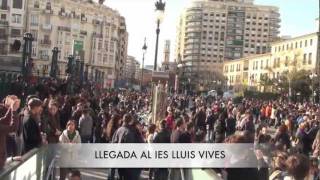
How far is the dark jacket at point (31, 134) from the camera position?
725cm

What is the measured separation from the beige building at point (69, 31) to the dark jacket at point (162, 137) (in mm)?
24949

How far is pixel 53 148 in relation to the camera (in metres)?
7.95

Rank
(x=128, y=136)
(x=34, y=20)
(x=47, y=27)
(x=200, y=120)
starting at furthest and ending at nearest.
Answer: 1. (x=34, y=20)
2. (x=47, y=27)
3. (x=200, y=120)
4. (x=128, y=136)

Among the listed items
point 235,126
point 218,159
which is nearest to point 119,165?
point 218,159

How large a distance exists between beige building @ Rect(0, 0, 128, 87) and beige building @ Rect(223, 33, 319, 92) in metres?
16.3

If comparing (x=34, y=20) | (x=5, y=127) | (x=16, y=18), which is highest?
(x=16, y=18)

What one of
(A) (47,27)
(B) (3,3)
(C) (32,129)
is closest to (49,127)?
(C) (32,129)

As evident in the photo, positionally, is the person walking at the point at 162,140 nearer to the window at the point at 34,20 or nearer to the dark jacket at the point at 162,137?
the dark jacket at the point at 162,137

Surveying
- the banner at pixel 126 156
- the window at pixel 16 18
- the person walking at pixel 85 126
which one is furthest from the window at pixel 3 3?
the banner at pixel 126 156

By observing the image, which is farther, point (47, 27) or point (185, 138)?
point (47, 27)

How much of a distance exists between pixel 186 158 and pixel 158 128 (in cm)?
150

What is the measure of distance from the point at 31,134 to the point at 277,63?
224 ft

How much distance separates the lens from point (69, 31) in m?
54.6

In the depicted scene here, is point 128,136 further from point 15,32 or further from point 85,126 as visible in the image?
point 15,32
